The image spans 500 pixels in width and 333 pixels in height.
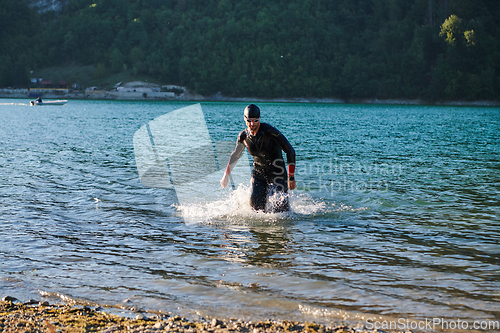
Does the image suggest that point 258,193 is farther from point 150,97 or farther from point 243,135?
point 150,97

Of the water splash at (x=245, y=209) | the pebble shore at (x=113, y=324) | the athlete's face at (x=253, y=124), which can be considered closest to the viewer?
the pebble shore at (x=113, y=324)

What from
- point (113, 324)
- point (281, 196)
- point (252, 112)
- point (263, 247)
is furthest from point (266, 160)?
point (113, 324)

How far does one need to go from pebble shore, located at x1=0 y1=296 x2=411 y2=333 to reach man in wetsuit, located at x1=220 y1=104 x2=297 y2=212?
463 cm

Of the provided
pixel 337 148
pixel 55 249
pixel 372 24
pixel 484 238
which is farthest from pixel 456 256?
pixel 372 24

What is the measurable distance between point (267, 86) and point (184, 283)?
180 m

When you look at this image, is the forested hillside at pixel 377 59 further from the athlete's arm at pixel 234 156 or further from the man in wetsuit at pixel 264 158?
the athlete's arm at pixel 234 156

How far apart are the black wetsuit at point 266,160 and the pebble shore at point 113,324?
16.3ft

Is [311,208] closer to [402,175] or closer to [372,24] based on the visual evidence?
[402,175]

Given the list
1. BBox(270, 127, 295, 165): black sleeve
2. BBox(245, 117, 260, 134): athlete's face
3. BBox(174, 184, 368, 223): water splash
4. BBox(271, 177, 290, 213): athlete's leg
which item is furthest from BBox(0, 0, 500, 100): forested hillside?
BBox(245, 117, 260, 134): athlete's face

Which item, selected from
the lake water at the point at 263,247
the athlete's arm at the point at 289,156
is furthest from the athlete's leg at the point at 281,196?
the athlete's arm at the point at 289,156

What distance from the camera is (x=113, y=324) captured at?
562 centimetres

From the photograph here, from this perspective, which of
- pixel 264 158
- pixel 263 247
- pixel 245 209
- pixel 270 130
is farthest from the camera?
pixel 245 209

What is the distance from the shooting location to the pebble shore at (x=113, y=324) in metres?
5.46

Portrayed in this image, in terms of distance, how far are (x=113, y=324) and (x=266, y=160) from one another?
19.4 ft
